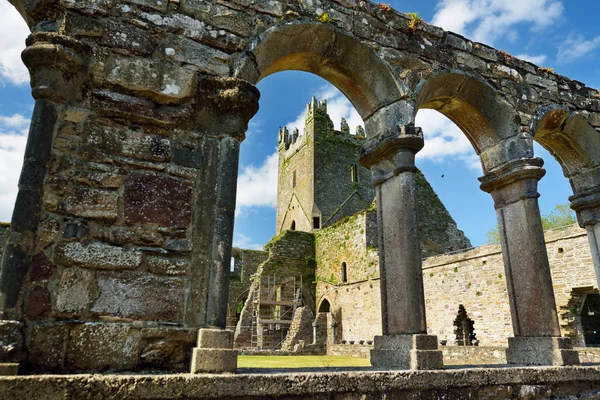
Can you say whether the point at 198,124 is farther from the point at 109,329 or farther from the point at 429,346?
the point at 429,346

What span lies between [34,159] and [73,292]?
88 centimetres

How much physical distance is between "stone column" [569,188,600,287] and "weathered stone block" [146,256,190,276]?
5.22m

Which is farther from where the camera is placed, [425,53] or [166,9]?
[425,53]

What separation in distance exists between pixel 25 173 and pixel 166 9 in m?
1.70

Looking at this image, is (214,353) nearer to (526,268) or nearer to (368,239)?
(526,268)

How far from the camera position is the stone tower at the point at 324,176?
31359mm

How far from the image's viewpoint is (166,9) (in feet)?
11.8

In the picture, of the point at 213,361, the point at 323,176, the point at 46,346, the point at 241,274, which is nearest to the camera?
the point at 46,346

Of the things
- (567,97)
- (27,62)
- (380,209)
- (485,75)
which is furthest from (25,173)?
(567,97)

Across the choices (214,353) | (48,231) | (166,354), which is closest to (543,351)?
(214,353)

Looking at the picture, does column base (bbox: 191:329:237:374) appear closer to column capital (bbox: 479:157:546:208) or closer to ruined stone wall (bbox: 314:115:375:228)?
column capital (bbox: 479:157:546:208)

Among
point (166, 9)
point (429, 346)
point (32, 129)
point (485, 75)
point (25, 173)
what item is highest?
point (485, 75)

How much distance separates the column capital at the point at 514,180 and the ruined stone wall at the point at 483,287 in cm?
826

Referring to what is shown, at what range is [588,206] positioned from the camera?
582 cm
